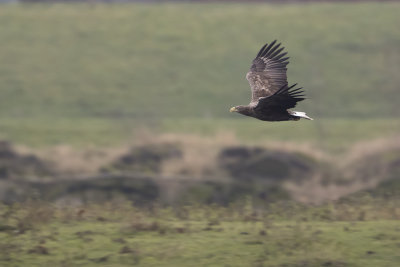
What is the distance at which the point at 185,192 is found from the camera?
21219mm

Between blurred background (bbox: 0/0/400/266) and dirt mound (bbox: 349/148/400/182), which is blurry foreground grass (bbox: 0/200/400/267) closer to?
blurred background (bbox: 0/0/400/266)

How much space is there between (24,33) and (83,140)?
36.3 feet

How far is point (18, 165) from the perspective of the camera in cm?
2378

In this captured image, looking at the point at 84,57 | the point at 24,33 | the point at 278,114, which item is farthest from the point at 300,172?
the point at 24,33

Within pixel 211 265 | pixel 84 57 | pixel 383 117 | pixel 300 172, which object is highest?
pixel 84 57

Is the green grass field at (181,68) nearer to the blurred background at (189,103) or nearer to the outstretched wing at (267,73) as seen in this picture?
the blurred background at (189,103)

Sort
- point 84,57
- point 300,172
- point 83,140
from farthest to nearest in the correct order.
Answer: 1. point 84,57
2. point 83,140
3. point 300,172

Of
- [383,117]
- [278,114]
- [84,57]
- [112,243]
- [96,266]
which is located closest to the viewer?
[96,266]

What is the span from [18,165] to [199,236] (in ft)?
43.4

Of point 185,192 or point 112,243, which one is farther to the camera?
point 185,192

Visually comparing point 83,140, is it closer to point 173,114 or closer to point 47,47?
point 173,114

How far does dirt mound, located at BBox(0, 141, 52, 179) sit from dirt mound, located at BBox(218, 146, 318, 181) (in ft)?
18.4

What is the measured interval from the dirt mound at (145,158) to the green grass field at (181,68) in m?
2.94

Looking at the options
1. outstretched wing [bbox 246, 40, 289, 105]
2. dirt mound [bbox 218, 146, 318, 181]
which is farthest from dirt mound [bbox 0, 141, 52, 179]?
outstretched wing [bbox 246, 40, 289, 105]
